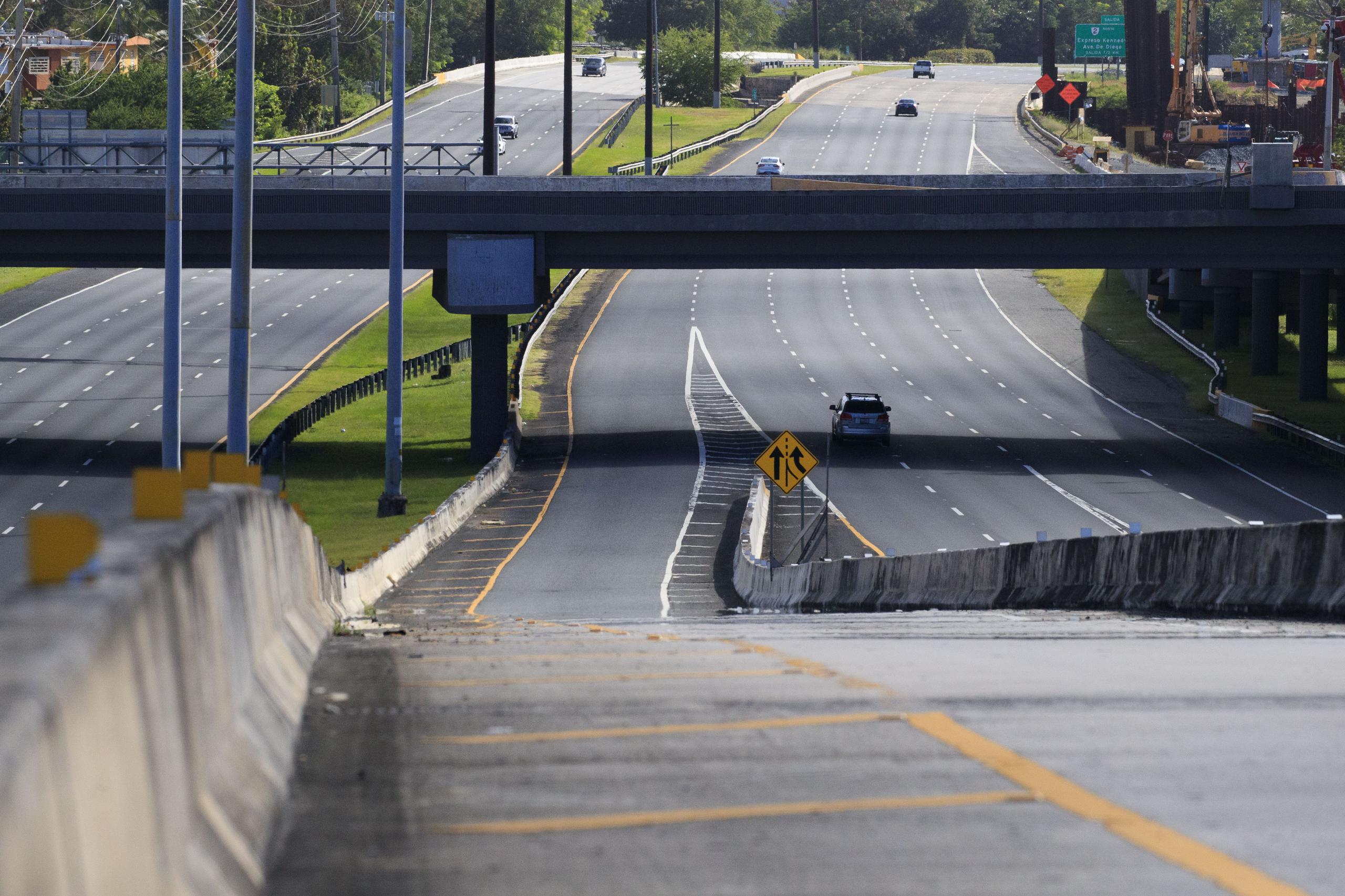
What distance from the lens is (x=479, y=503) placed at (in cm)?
4612

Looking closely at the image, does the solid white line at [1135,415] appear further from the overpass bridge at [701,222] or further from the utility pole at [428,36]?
the utility pole at [428,36]

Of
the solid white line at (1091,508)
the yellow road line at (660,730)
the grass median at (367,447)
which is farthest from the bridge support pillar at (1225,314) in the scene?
the yellow road line at (660,730)

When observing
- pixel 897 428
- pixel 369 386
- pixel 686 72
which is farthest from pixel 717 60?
pixel 897 428

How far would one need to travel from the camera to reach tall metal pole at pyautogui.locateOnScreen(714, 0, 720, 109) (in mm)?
141625

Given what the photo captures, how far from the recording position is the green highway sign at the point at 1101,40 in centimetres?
15325

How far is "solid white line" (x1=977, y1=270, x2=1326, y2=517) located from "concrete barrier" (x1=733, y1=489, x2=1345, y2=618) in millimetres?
20154

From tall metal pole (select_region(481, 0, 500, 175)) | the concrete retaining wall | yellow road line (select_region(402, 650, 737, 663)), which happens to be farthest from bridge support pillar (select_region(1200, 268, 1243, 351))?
the concrete retaining wall

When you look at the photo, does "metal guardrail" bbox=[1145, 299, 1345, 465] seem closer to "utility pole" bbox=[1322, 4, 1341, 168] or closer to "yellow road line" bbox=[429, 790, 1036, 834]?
"utility pole" bbox=[1322, 4, 1341, 168]

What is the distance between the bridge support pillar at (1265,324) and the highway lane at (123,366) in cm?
4055

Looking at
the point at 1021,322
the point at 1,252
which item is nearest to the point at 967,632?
the point at 1,252

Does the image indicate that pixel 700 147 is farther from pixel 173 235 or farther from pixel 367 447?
pixel 173 235

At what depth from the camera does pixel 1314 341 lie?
64750mm

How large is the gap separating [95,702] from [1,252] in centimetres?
5423

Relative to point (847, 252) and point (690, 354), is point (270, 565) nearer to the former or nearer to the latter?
point (847, 252)
